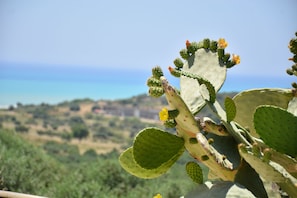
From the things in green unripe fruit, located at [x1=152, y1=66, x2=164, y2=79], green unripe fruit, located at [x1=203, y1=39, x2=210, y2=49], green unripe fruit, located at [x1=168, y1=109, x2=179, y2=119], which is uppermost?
green unripe fruit, located at [x1=203, y1=39, x2=210, y2=49]

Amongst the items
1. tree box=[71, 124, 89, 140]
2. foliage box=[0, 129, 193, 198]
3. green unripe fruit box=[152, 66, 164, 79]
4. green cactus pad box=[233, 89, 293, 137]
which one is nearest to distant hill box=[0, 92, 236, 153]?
tree box=[71, 124, 89, 140]

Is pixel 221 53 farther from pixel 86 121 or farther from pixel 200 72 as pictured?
pixel 86 121

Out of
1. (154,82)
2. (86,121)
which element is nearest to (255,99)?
(154,82)

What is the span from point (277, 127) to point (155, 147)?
4.7 inches

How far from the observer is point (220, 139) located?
52 cm

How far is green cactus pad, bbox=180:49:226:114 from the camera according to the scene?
565 millimetres

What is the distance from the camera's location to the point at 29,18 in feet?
139

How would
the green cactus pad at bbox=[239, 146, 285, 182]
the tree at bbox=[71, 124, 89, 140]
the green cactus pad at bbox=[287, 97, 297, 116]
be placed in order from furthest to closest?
1. the tree at bbox=[71, 124, 89, 140]
2. the green cactus pad at bbox=[287, 97, 297, 116]
3. the green cactus pad at bbox=[239, 146, 285, 182]

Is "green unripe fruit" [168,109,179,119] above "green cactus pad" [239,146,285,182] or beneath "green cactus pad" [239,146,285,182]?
above

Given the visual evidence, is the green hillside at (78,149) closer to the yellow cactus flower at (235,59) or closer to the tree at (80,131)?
the tree at (80,131)

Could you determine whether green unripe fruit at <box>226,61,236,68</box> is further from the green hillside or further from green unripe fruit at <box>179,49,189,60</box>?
the green hillside

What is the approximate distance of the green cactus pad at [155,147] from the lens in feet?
1.63

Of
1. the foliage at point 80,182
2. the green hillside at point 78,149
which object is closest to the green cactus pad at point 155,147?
the green hillside at point 78,149

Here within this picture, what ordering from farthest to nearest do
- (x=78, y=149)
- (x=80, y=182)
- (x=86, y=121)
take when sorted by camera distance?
(x=86, y=121) → (x=78, y=149) → (x=80, y=182)
